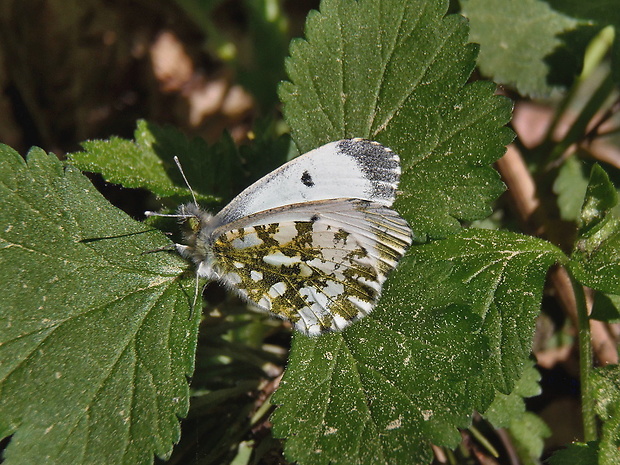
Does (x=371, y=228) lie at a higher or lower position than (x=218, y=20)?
higher

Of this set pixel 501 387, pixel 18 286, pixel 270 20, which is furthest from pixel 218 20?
pixel 501 387

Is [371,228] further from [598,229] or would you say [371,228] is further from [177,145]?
[177,145]

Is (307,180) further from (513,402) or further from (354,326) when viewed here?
(513,402)

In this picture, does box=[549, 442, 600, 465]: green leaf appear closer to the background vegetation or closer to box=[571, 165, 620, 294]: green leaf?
the background vegetation

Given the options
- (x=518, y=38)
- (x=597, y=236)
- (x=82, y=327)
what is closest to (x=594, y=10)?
(x=518, y=38)

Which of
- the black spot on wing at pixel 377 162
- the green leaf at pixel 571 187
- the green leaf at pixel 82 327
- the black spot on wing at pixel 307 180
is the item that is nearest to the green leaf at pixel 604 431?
the black spot on wing at pixel 377 162

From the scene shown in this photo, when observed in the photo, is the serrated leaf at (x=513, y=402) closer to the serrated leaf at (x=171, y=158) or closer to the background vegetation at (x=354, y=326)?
the background vegetation at (x=354, y=326)
